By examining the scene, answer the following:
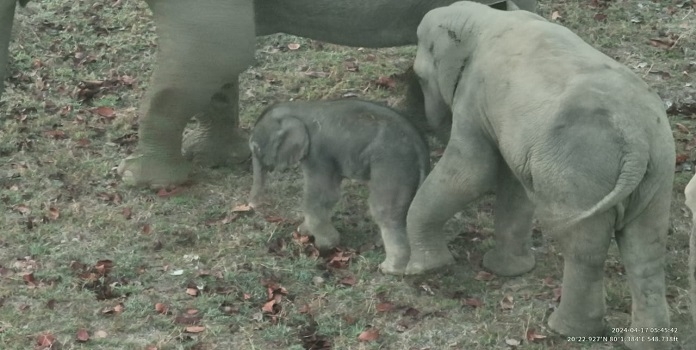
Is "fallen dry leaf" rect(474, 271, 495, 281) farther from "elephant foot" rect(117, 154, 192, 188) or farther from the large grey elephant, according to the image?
"elephant foot" rect(117, 154, 192, 188)

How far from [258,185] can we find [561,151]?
224 cm

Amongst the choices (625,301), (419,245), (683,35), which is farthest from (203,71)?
(683,35)

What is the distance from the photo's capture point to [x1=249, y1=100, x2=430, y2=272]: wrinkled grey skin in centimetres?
621

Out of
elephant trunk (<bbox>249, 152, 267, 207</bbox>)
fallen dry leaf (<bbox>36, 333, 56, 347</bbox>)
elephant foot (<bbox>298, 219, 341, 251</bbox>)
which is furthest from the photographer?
elephant trunk (<bbox>249, 152, 267, 207</bbox>)

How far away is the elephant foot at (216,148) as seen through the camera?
7703 mm

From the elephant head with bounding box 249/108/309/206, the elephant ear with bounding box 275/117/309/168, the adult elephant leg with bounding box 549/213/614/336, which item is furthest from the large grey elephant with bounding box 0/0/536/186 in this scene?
the adult elephant leg with bounding box 549/213/614/336

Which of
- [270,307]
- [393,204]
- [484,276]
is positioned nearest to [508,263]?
[484,276]

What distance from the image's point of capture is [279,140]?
6.39 meters

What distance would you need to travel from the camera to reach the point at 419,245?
20.1 feet

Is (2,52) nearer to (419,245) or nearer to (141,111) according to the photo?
(141,111)

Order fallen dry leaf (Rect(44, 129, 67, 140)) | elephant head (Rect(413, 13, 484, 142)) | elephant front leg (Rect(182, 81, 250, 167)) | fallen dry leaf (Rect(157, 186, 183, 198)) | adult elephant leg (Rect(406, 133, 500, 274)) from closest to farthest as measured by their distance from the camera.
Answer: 1. adult elephant leg (Rect(406, 133, 500, 274))
2. elephant head (Rect(413, 13, 484, 142))
3. fallen dry leaf (Rect(157, 186, 183, 198))
4. elephant front leg (Rect(182, 81, 250, 167))
5. fallen dry leaf (Rect(44, 129, 67, 140))

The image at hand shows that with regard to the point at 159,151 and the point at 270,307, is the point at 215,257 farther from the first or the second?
the point at 159,151

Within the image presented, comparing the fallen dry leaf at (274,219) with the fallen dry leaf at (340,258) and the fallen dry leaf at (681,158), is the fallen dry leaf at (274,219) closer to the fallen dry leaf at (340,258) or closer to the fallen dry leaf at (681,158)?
the fallen dry leaf at (340,258)

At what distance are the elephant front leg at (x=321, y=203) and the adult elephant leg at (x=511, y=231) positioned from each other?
86cm
